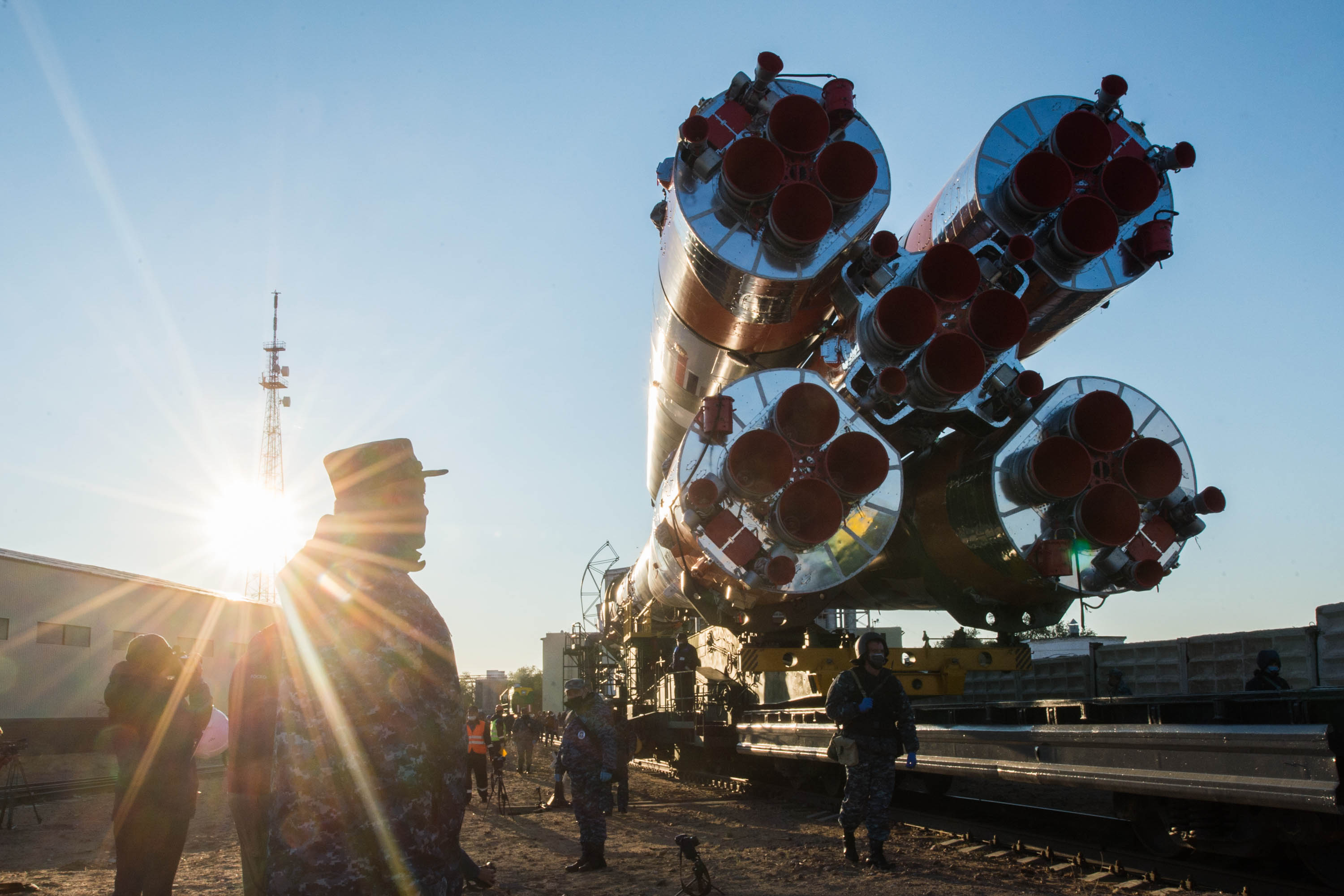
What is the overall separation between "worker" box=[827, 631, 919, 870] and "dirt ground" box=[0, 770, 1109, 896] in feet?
0.98

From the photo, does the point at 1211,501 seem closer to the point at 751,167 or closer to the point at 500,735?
the point at 751,167

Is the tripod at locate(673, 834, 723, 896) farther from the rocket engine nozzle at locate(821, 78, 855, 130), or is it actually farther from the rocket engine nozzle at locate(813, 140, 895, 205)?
the rocket engine nozzle at locate(821, 78, 855, 130)

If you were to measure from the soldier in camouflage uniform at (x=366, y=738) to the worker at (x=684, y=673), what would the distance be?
9.48 metres

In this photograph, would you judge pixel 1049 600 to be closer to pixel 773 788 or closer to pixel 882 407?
pixel 882 407

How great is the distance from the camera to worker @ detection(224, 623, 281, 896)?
339 cm

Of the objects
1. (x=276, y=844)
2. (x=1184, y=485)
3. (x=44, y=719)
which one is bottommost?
(x=44, y=719)

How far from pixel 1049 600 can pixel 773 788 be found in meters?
4.97

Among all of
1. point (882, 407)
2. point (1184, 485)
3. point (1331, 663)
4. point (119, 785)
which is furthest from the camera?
point (1331, 663)

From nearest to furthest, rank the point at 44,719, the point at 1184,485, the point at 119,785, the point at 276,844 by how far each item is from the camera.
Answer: the point at 276,844 < the point at 119,785 < the point at 1184,485 < the point at 44,719

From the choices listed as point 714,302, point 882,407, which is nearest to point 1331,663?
point 882,407

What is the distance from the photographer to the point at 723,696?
11391 millimetres

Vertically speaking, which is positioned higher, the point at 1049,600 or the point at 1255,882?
the point at 1049,600

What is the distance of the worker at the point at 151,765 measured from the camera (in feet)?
15.0

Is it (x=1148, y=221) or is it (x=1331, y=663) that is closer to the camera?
(x=1148, y=221)
